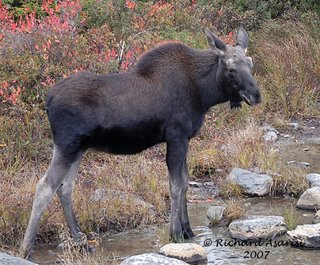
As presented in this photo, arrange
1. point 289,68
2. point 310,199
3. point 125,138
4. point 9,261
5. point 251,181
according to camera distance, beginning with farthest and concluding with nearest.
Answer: point 289,68 → point 251,181 → point 310,199 → point 125,138 → point 9,261

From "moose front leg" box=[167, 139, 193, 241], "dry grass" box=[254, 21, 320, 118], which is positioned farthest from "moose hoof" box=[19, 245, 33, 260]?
"dry grass" box=[254, 21, 320, 118]

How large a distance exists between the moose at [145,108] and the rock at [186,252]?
2.22 ft

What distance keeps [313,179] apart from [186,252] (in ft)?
11.7

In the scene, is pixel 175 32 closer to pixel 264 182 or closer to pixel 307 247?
pixel 264 182

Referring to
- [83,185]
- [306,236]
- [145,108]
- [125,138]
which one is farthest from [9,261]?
[83,185]

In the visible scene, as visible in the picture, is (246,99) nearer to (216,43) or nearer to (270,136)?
(216,43)

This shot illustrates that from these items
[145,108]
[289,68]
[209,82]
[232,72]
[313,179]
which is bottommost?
[313,179]

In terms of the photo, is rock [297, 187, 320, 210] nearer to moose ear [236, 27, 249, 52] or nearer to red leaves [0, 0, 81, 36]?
moose ear [236, 27, 249, 52]

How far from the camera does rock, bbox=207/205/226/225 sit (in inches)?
383

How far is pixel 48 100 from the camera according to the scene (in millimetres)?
8742

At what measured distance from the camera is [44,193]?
847 centimetres

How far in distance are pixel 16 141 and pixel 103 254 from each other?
130 inches

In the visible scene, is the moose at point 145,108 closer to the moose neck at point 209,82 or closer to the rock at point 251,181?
the moose neck at point 209,82

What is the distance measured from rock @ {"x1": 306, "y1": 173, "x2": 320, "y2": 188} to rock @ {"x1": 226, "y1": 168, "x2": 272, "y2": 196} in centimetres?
58
